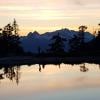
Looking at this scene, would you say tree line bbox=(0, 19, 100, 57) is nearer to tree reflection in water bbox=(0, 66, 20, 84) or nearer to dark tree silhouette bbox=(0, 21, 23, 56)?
dark tree silhouette bbox=(0, 21, 23, 56)

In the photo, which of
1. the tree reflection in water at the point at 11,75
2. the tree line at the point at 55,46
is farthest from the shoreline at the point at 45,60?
the tree reflection in water at the point at 11,75

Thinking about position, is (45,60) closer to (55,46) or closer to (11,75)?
(55,46)

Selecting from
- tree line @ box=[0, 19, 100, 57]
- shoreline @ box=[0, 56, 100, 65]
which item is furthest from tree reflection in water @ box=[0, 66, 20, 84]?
tree line @ box=[0, 19, 100, 57]

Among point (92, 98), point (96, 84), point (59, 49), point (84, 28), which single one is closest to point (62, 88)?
point (96, 84)

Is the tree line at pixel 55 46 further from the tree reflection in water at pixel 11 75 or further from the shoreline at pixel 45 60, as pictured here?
the tree reflection in water at pixel 11 75

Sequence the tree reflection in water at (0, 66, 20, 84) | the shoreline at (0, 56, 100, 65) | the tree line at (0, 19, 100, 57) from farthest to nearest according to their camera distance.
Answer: the tree line at (0, 19, 100, 57), the shoreline at (0, 56, 100, 65), the tree reflection in water at (0, 66, 20, 84)

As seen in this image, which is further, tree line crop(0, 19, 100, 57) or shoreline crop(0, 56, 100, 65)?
tree line crop(0, 19, 100, 57)

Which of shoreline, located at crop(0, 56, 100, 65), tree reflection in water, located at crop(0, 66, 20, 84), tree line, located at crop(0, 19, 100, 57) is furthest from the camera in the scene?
tree line, located at crop(0, 19, 100, 57)

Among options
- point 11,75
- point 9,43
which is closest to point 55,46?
point 9,43

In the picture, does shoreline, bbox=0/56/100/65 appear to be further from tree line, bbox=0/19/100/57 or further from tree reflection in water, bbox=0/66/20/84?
tree reflection in water, bbox=0/66/20/84

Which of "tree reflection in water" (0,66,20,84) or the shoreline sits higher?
"tree reflection in water" (0,66,20,84)

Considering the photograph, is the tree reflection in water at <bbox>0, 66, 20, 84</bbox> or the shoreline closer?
the tree reflection in water at <bbox>0, 66, 20, 84</bbox>

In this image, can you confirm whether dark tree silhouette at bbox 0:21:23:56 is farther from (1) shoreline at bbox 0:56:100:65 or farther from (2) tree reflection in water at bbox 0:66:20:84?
(2) tree reflection in water at bbox 0:66:20:84

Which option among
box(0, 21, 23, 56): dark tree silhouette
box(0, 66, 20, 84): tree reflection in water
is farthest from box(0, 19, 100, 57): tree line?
box(0, 66, 20, 84): tree reflection in water
